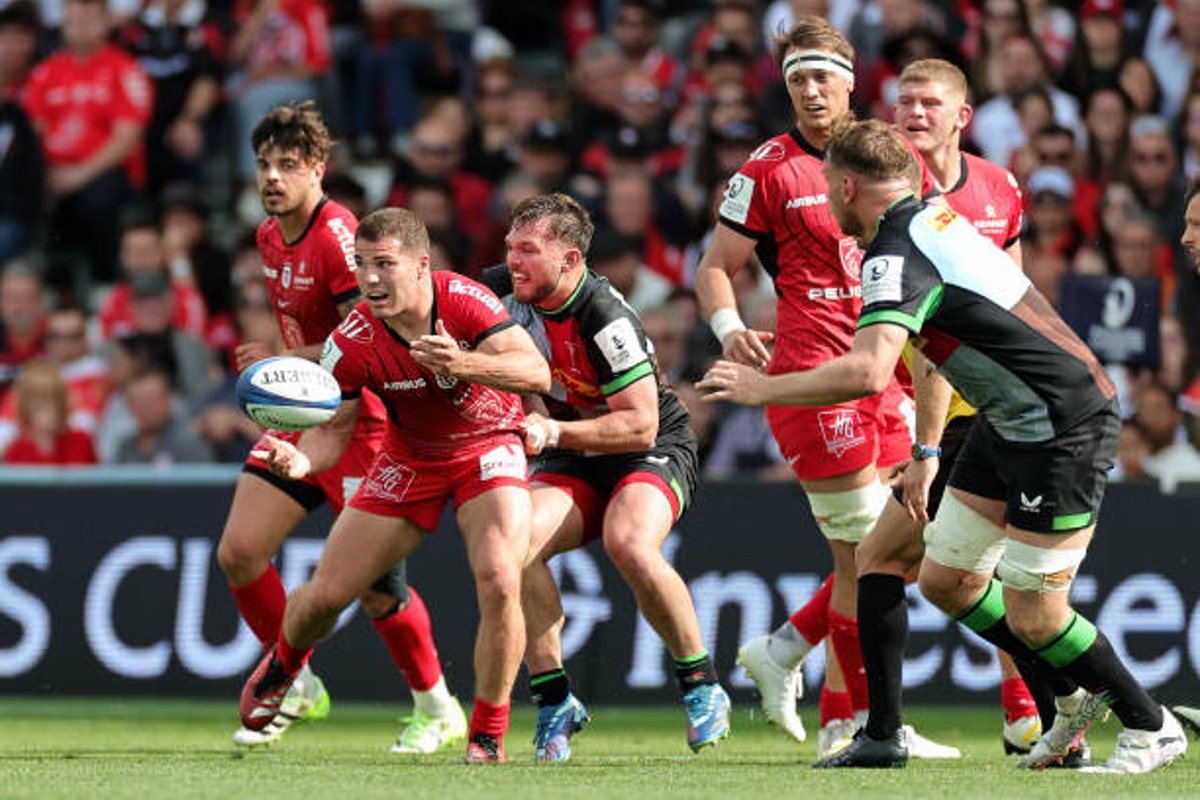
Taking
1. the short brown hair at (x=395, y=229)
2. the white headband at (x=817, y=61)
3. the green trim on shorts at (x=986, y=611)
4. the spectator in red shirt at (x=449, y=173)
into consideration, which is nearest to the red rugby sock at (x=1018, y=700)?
the green trim on shorts at (x=986, y=611)

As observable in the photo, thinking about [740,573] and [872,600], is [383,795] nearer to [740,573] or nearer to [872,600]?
[872,600]

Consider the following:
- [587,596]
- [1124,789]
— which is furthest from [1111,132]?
[1124,789]

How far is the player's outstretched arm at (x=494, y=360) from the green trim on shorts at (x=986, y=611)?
183 centimetres

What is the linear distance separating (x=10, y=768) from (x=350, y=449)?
88.5 inches

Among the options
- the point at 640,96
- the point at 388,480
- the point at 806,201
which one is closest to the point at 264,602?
the point at 388,480

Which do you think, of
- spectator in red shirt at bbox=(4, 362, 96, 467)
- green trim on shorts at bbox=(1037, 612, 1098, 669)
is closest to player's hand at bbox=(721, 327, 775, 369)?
green trim on shorts at bbox=(1037, 612, 1098, 669)

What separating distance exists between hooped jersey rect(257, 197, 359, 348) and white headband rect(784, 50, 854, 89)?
6.69 feet

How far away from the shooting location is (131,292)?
15.2 m

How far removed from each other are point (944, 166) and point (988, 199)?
0.23m

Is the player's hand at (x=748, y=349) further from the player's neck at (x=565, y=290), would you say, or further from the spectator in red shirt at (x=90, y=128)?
the spectator in red shirt at (x=90, y=128)

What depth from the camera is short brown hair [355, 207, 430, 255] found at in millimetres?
8297

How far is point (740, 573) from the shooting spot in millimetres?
11539

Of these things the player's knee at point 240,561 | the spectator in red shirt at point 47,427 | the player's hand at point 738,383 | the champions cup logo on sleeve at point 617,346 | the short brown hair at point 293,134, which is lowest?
the spectator in red shirt at point 47,427

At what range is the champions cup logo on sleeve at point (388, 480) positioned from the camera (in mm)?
8578
